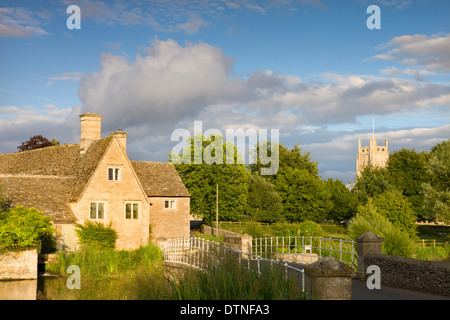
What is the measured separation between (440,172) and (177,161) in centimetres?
3077

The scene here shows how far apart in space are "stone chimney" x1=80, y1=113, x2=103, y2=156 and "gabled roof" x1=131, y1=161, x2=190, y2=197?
5535 millimetres

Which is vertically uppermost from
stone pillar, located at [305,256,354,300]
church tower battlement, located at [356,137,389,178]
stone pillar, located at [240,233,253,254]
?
church tower battlement, located at [356,137,389,178]

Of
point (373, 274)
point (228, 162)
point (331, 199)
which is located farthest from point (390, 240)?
point (331, 199)

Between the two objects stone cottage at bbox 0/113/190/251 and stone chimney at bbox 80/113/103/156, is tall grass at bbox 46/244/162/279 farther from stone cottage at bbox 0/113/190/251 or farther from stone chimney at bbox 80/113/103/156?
stone chimney at bbox 80/113/103/156

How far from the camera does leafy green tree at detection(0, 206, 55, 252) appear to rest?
29.5 m

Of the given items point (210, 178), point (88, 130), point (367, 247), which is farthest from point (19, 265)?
point (210, 178)

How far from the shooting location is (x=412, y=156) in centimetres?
8244

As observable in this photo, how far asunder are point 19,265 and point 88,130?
53.1 ft

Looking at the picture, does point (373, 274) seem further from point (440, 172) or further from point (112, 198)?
point (440, 172)

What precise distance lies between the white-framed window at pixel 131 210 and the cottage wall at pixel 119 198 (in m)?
0.20

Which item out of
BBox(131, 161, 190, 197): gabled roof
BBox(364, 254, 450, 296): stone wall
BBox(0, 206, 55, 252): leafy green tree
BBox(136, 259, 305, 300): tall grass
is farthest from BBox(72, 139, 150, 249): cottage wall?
BBox(136, 259, 305, 300): tall grass

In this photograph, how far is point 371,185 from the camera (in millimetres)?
73000
